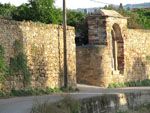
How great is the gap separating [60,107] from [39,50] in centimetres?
894

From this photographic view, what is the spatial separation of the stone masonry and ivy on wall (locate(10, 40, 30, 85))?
757 cm

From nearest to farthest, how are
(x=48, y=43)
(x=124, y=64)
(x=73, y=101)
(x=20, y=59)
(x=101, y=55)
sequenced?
(x=73, y=101), (x=20, y=59), (x=48, y=43), (x=101, y=55), (x=124, y=64)

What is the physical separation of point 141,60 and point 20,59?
1403 centimetres

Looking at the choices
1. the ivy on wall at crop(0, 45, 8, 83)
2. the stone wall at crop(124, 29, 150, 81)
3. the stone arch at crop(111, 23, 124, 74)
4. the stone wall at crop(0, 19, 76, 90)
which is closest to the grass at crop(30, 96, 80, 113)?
the ivy on wall at crop(0, 45, 8, 83)

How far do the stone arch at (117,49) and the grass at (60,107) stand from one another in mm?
16732

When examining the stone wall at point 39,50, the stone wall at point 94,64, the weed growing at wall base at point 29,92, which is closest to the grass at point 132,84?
the stone wall at point 94,64

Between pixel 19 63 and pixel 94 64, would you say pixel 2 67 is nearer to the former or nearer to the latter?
pixel 19 63

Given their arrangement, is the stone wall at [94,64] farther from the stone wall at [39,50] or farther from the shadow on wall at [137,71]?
the shadow on wall at [137,71]

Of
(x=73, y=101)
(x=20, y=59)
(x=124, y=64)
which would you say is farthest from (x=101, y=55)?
(x=73, y=101)

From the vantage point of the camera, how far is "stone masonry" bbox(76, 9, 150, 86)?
3130 centimetres

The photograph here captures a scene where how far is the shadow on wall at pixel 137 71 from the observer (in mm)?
35094

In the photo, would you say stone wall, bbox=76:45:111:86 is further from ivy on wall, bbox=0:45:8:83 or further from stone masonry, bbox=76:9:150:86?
ivy on wall, bbox=0:45:8:83

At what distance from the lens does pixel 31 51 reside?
24.8 metres

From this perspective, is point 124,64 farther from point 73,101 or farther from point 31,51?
point 73,101
